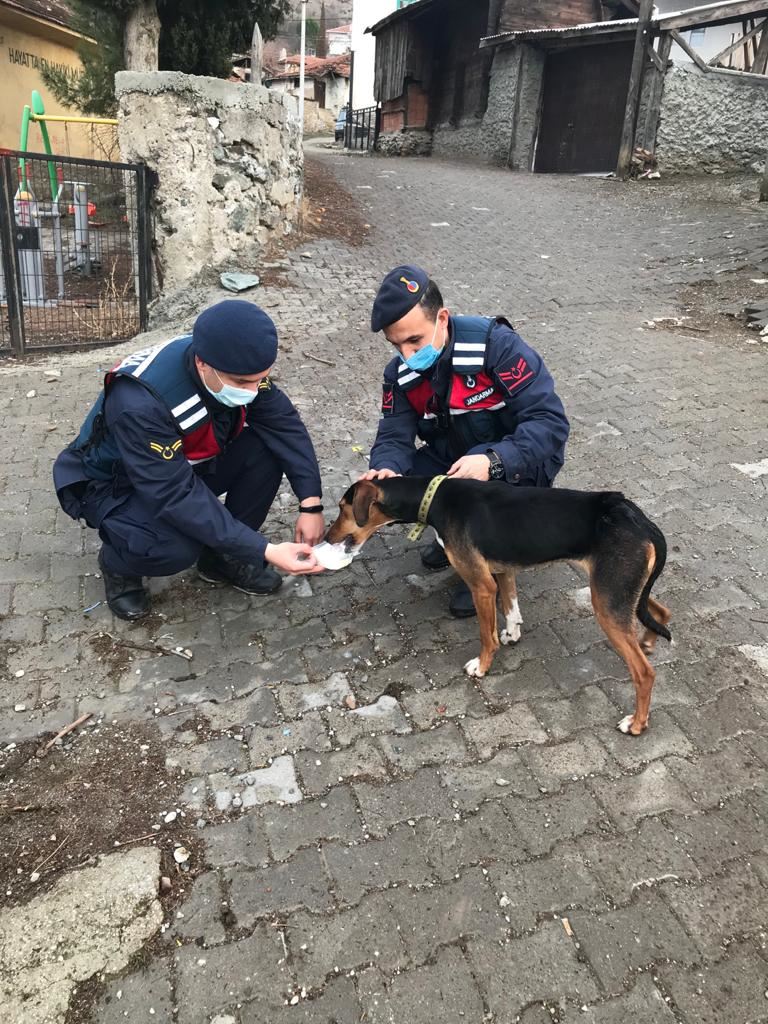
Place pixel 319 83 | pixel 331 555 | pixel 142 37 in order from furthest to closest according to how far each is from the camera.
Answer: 1. pixel 319 83
2. pixel 142 37
3. pixel 331 555

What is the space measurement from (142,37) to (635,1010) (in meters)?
11.8

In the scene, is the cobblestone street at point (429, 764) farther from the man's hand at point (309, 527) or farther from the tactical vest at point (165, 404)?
the tactical vest at point (165, 404)

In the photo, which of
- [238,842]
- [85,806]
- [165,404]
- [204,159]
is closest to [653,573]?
[238,842]

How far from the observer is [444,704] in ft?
9.39

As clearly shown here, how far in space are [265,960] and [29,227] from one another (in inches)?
301

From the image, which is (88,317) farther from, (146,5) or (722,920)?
(722,920)

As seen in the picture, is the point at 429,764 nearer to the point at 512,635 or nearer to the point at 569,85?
the point at 512,635

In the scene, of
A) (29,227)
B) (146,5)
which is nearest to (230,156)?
(29,227)

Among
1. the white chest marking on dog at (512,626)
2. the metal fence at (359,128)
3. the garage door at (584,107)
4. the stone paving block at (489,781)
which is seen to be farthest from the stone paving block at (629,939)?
the metal fence at (359,128)

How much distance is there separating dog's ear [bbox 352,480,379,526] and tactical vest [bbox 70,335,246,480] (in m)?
0.70

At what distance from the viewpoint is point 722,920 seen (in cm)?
204

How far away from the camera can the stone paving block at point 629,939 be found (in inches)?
76.1

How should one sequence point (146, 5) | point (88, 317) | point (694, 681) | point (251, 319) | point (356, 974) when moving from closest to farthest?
point (356, 974) → point (251, 319) → point (694, 681) → point (88, 317) → point (146, 5)

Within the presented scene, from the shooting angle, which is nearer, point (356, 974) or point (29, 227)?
point (356, 974)
